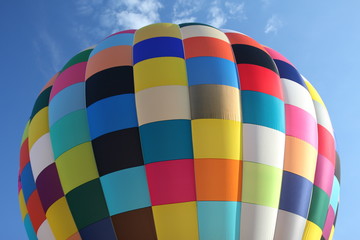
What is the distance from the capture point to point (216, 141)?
18.6ft

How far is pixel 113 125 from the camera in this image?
19.1 feet

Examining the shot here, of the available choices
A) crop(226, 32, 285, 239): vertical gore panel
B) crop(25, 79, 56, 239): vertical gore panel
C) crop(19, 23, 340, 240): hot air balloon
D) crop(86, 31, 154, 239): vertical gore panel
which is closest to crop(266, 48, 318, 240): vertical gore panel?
crop(19, 23, 340, 240): hot air balloon

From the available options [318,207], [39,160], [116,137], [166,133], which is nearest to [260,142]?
[166,133]

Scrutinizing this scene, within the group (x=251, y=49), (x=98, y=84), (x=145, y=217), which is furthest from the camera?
(x=251, y=49)

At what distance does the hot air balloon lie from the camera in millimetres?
5496

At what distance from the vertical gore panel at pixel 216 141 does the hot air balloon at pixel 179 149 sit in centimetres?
1

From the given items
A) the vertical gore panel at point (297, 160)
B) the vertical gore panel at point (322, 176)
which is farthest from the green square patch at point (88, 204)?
the vertical gore panel at point (322, 176)

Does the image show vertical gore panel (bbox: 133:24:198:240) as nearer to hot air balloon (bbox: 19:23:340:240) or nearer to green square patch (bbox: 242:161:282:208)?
hot air balloon (bbox: 19:23:340:240)

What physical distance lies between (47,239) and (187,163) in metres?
2.36

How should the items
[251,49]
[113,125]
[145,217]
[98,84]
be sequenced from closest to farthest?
1. [145,217]
2. [113,125]
3. [98,84]
4. [251,49]

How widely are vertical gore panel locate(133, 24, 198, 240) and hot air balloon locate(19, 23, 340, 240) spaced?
1 centimetres

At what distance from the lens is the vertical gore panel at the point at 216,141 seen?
17.8 feet

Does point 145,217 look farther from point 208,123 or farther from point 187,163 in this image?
point 208,123

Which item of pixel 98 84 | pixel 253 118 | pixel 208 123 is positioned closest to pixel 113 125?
pixel 98 84
